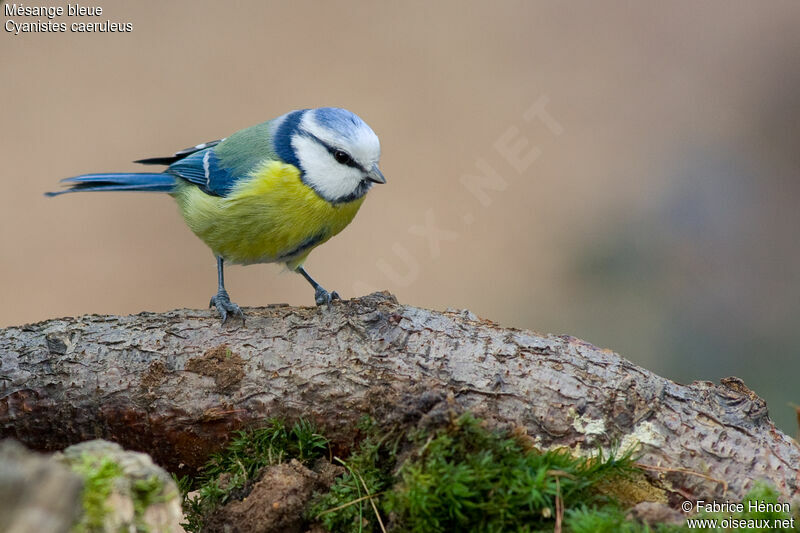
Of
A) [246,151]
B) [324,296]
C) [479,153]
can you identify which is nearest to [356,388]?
[324,296]

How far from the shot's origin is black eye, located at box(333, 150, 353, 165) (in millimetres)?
2797

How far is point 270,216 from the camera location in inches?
111

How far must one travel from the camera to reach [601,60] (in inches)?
233

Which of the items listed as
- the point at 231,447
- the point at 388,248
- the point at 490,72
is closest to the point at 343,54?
the point at 490,72

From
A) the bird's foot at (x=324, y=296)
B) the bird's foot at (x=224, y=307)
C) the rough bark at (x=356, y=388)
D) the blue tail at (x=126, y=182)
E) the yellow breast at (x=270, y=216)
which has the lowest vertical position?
the rough bark at (x=356, y=388)

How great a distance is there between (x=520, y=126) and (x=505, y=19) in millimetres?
986

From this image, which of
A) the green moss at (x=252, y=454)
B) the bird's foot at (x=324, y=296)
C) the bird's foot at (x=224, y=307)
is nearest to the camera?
the green moss at (x=252, y=454)

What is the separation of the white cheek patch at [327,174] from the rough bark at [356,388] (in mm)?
644

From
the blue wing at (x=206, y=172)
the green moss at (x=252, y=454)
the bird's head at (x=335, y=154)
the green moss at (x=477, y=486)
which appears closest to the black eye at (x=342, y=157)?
the bird's head at (x=335, y=154)

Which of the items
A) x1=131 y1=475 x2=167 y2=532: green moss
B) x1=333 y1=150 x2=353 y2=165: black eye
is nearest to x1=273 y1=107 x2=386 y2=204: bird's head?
x1=333 y1=150 x2=353 y2=165: black eye

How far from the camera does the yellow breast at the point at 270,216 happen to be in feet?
9.23

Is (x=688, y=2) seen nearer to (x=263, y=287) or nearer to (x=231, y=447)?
(x=263, y=287)

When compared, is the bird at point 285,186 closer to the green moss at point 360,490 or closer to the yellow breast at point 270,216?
the yellow breast at point 270,216

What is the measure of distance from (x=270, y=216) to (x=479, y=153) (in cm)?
301
